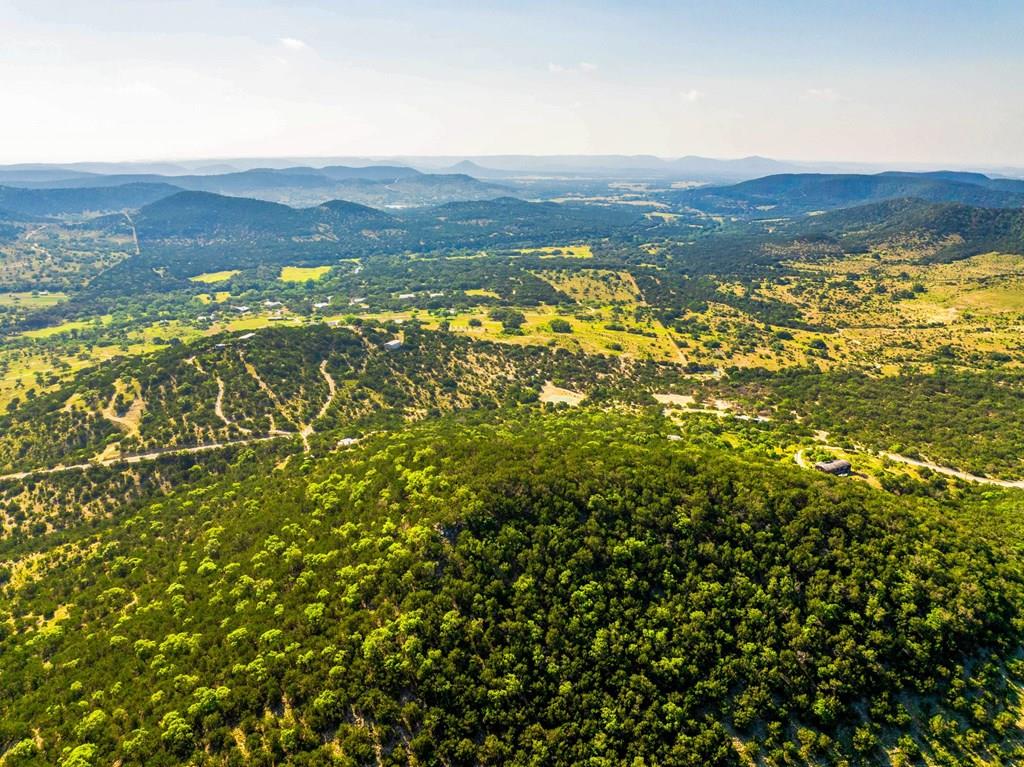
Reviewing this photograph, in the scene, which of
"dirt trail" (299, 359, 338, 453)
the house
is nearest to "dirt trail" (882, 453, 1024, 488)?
the house

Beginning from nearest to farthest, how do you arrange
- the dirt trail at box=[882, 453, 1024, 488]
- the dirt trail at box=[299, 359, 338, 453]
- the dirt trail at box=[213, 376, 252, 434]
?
the dirt trail at box=[882, 453, 1024, 488] < the dirt trail at box=[299, 359, 338, 453] < the dirt trail at box=[213, 376, 252, 434]

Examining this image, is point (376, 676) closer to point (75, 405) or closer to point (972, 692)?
point (972, 692)

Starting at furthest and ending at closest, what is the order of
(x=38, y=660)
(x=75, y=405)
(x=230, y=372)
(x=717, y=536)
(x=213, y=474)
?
(x=230, y=372) → (x=75, y=405) → (x=213, y=474) → (x=717, y=536) → (x=38, y=660)

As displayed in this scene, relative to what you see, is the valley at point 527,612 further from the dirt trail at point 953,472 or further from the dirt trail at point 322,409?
the dirt trail at point 322,409

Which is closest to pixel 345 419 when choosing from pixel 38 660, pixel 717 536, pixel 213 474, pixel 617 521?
pixel 213 474

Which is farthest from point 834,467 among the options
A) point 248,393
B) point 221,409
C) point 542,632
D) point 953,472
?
point 221,409

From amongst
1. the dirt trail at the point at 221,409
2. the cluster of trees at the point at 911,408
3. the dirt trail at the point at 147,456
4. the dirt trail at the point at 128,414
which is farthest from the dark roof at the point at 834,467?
the dirt trail at the point at 128,414

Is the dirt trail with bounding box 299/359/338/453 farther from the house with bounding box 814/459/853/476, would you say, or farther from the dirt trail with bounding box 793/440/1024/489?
the house with bounding box 814/459/853/476
